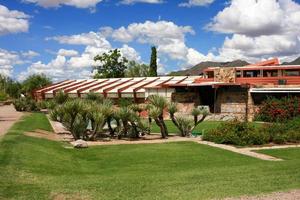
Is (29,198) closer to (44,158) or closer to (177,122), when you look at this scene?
(44,158)

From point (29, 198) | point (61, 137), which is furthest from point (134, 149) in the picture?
point (29, 198)

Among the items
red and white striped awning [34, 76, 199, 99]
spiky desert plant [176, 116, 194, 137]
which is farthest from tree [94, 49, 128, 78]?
spiky desert plant [176, 116, 194, 137]

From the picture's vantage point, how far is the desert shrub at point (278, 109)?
34438 mm

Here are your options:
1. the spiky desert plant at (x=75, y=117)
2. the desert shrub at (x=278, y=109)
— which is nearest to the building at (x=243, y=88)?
the desert shrub at (x=278, y=109)

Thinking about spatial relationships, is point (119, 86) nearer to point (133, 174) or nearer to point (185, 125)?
point (185, 125)

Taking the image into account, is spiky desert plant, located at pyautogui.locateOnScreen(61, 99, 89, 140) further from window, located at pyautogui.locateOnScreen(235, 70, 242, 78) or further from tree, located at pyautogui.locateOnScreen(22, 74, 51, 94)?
tree, located at pyautogui.locateOnScreen(22, 74, 51, 94)

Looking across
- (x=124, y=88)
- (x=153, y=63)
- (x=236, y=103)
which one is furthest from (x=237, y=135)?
(x=153, y=63)

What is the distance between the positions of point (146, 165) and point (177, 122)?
10965 mm

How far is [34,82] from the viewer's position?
92062mm

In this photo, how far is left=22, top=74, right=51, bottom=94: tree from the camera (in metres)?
90.6

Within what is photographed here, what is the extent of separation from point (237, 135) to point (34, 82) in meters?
77.4

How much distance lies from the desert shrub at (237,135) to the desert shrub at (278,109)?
1359 centimetres

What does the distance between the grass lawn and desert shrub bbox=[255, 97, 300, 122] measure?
18.0 metres

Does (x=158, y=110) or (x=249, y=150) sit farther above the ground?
(x=158, y=110)
